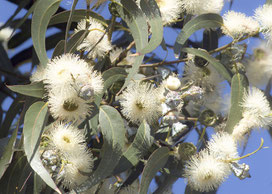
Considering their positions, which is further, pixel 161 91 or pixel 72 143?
pixel 161 91

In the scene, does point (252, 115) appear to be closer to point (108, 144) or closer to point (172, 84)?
point (172, 84)

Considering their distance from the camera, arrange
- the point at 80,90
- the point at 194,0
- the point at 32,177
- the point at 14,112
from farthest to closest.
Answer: the point at 14,112 → the point at 194,0 → the point at 32,177 → the point at 80,90

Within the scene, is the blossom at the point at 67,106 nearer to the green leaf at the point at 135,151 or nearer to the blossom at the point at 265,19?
the green leaf at the point at 135,151

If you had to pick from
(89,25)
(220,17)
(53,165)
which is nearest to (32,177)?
(53,165)

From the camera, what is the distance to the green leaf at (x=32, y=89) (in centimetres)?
134

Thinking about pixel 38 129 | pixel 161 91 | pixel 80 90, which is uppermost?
pixel 161 91

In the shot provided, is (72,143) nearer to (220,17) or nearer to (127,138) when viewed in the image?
(127,138)

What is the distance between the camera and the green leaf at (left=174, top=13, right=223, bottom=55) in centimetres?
158

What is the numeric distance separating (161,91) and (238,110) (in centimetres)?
21

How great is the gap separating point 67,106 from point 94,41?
0.28m

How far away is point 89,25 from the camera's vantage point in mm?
1522

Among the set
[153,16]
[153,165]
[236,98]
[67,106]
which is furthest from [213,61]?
[67,106]

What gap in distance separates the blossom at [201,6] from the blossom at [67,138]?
1.64 feet

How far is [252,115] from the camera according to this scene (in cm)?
151
